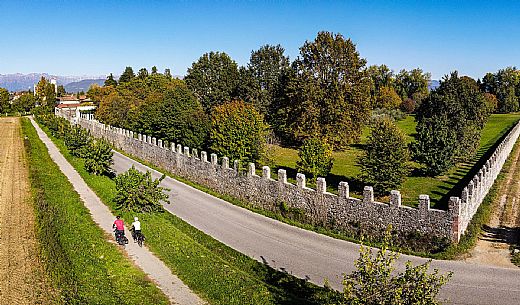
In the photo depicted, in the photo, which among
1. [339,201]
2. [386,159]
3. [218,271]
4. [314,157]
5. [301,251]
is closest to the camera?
[218,271]

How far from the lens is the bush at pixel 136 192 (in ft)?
70.8

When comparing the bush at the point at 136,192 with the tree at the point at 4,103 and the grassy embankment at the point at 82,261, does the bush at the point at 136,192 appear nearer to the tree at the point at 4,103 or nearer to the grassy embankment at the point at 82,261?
the grassy embankment at the point at 82,261

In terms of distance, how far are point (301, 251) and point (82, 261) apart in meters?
7.92

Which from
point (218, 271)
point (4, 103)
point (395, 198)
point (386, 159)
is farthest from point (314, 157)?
point (4, 103)

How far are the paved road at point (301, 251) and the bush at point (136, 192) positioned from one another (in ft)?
6.68

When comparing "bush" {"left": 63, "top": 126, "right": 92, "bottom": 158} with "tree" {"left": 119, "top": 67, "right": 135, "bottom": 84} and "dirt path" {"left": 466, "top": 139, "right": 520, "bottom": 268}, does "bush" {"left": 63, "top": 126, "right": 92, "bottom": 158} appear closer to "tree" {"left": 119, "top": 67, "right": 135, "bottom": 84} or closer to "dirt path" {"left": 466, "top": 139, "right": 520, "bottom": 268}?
"dirt path" {"left": 466, "top": 139, "right": 520, "bottom": 268}

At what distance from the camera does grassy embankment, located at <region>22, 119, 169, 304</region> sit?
43.5 ft

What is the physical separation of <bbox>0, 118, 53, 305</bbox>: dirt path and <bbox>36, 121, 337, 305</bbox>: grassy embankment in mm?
4008

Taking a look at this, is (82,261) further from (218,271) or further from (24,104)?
(24,104)

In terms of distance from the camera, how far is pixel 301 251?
18.1 meters

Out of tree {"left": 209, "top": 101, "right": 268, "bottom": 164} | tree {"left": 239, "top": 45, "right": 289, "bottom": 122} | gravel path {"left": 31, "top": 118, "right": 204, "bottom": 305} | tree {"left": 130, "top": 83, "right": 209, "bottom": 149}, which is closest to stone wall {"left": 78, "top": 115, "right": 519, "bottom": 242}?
tree {"left": 209, "top": 101, "right": 268, "bottom": 164}

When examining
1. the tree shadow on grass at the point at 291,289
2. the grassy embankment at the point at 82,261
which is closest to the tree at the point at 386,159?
the tree shadow on grass at the point at 291,289

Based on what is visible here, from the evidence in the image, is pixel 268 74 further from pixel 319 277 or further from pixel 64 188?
pixel 319 277

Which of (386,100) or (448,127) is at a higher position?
(386,100)
